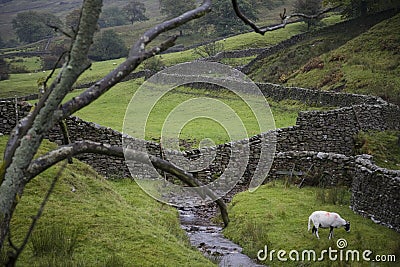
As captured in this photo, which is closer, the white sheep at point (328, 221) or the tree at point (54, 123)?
the tree at point (54, 123)

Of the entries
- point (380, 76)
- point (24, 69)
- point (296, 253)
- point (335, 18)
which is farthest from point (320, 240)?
point (24, 69)

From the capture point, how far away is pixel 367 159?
44.0 feet

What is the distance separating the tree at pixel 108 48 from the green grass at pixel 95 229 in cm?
7193

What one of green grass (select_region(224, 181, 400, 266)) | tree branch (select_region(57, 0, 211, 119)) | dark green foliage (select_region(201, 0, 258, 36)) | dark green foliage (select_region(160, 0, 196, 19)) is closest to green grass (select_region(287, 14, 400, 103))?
green grass (select_region(224, 181, 400, 266))

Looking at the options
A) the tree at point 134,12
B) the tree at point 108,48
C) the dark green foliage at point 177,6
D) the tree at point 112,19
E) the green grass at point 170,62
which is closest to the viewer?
Answer: the green grass at point 170,62

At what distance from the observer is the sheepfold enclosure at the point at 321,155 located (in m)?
11.3

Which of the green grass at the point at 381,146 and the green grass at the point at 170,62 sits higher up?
the green grass at the point at 170,62

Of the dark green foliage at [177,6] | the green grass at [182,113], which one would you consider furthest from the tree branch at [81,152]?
the dark green foliage at [177,6]

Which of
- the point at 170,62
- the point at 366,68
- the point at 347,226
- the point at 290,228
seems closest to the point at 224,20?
the point at 170,62

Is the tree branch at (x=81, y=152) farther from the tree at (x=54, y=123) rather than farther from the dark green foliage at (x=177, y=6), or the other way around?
the dark green foliage at (x=177, y=6)

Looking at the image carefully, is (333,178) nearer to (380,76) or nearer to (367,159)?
(367,159)

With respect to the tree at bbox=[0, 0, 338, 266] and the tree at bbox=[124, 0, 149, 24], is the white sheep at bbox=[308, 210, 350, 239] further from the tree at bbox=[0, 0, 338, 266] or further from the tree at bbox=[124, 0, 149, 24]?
the tree at bbox=[124, 0, 149, 24]

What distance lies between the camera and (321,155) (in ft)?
49.2

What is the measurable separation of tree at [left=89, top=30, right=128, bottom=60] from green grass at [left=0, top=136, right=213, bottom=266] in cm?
7193
